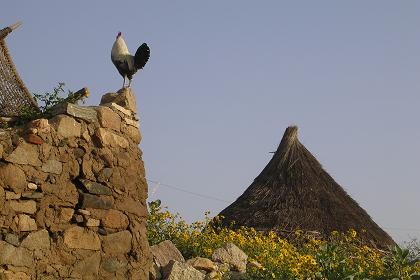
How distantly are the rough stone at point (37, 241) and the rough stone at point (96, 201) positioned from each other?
0.48 metres

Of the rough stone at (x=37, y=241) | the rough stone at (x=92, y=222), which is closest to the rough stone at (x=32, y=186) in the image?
the rough stone at (x=37, y=241)

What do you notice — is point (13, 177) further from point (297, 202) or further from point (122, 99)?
point (297, 202)

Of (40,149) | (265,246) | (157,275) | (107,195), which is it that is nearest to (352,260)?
(265,246)

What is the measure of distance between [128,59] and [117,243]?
6.46 feet

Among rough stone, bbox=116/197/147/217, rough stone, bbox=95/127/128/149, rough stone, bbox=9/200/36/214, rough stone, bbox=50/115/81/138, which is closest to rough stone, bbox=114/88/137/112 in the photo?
rough stone, bbox=95/127/128/149

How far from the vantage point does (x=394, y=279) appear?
7.10 meters

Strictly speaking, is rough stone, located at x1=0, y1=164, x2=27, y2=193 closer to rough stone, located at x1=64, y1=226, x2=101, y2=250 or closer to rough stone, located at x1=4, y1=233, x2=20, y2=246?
rough stone, located at x1=4, y1=233, x2=20, y2=246

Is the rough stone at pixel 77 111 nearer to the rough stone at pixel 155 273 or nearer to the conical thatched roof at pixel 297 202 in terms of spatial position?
the rough stone at pixel 155 273

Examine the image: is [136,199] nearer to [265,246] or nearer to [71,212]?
[71,212]

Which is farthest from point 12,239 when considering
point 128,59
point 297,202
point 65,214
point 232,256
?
point 297,202

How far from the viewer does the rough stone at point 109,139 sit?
5969 mm

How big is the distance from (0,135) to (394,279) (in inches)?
175

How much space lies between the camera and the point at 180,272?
261 inches

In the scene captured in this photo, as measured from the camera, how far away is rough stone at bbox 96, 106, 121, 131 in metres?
6.05
